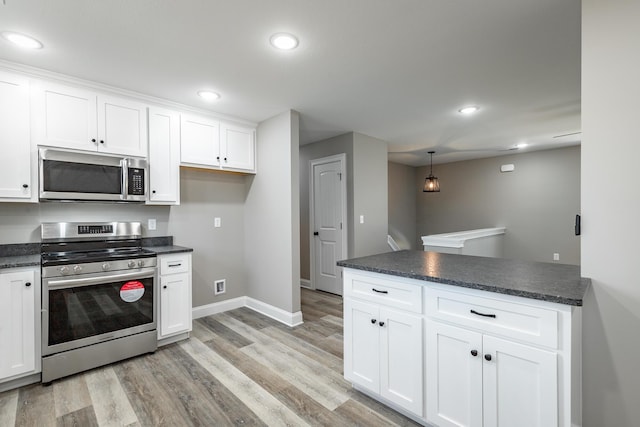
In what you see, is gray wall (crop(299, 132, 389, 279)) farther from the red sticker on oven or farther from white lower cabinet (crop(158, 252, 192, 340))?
the red sticker on oven

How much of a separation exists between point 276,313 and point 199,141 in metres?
2.12

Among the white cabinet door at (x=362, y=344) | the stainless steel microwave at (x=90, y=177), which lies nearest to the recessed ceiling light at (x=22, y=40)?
the stainless steel microwave at (x=90, y=177)

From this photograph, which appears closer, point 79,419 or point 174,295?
point 79,419

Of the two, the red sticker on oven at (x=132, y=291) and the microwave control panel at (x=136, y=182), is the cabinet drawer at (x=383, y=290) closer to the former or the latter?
the red sticker on oven at (x=132, y=291)

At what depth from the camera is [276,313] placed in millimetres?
3469

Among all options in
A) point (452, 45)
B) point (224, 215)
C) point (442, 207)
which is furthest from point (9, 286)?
point (442, 207)

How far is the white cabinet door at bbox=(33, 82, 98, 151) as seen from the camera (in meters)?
2.37

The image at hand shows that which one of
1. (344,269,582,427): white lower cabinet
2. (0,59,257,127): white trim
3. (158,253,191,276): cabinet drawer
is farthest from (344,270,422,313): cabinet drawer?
(0,59,257,127): white trim

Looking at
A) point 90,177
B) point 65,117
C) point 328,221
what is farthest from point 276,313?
point 65,117

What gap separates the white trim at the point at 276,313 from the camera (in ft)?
10.8

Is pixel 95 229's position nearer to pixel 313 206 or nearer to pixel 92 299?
pixel 92 299

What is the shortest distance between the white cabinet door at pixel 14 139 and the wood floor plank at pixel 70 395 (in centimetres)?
143

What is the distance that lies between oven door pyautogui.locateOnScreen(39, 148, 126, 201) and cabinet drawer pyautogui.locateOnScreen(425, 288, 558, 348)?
276cm

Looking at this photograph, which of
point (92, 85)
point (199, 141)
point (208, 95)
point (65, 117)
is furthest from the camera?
point (199, 141)
